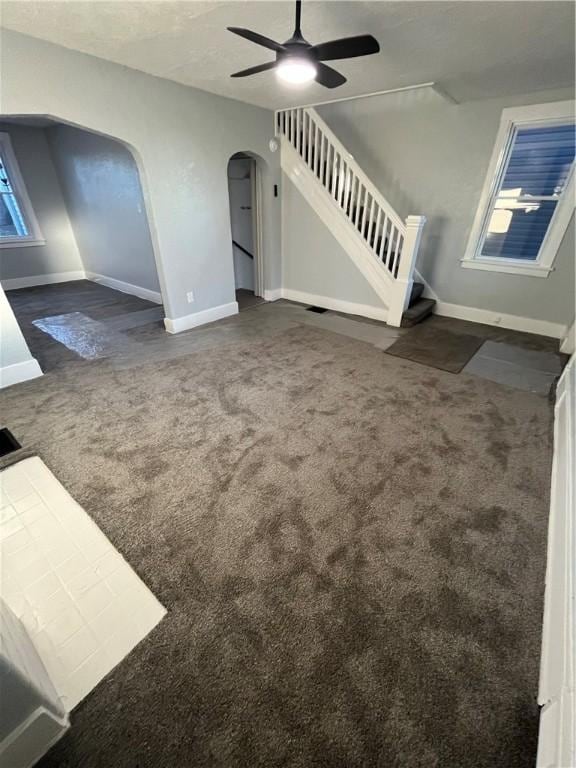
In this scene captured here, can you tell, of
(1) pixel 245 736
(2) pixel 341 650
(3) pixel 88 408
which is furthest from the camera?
(3) pixel 88 408

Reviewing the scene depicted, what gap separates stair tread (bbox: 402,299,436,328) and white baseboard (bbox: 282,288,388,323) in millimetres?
275

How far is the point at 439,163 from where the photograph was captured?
3918 mm

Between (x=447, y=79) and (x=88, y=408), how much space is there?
419cm

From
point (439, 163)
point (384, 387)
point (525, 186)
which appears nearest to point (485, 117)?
point (439, 163)

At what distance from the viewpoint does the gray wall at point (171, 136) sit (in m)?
2.30

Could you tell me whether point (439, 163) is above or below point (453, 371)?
above

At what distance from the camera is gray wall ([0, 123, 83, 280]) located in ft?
17.9

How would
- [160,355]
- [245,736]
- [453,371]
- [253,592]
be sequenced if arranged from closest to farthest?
[245,736] < [253,592] < [453,371] < [160,355]

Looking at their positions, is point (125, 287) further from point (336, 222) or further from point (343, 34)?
point (343, 34)

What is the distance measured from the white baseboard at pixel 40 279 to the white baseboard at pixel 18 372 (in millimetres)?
4111

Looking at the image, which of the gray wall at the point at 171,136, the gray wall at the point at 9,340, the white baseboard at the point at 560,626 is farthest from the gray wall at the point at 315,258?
the gray wall at the point at 9,340

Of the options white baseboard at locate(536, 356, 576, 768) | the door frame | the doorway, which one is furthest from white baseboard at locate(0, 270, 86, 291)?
white baseboard at locate(536, 356, 576, 768)

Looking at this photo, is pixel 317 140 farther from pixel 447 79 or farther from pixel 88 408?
pixel 88 408

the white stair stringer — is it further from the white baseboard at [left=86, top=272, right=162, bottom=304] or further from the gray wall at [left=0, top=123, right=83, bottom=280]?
the gray wall at [left=0, top=123, right=83, bottom=280]
